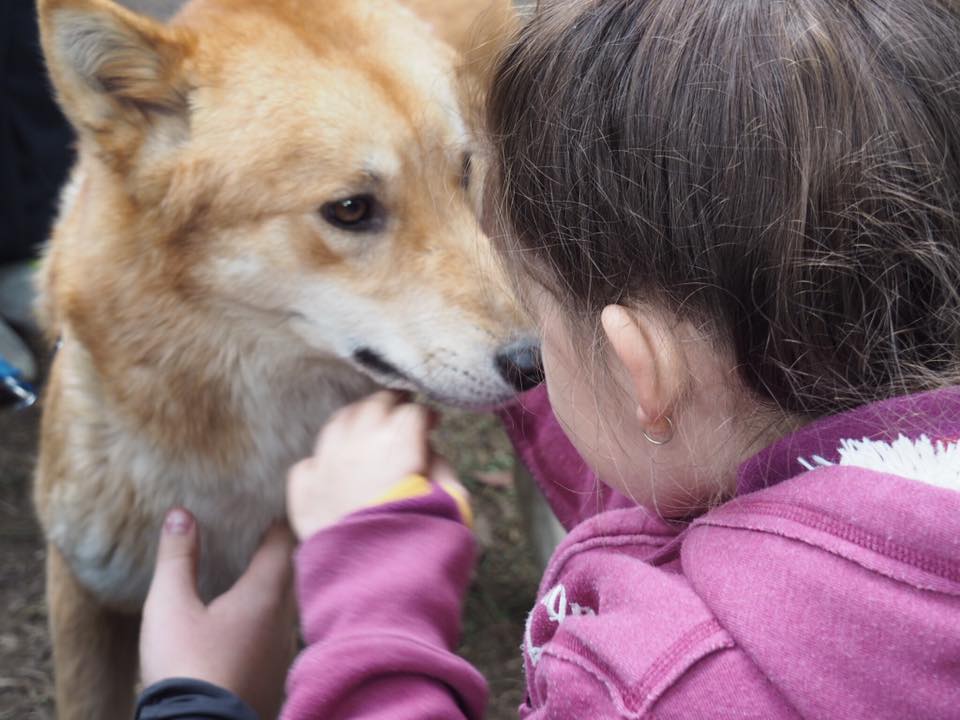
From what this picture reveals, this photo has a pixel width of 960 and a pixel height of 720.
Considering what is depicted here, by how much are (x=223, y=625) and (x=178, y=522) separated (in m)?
0.29

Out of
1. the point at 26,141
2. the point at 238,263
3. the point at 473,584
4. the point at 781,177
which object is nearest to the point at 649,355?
the point at 781,177

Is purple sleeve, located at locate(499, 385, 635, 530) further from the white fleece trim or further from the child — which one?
the white fleece trim

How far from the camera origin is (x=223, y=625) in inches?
66.6

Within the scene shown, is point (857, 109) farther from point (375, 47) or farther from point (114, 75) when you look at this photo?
point (114, 75)

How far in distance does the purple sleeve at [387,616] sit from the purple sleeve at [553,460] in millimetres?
544

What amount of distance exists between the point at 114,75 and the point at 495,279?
790 mm

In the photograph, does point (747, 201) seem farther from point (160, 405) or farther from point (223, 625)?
point (160, 405)

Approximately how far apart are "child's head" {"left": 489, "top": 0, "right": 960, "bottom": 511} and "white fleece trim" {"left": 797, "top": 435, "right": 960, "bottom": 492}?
0.08 m

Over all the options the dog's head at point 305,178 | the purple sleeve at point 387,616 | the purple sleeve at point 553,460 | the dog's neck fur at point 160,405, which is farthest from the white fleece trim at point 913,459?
the dog's neck fur at point 160,405

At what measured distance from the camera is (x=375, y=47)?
194 centimetres

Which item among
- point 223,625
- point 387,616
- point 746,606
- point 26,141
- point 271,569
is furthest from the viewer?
point 26,141

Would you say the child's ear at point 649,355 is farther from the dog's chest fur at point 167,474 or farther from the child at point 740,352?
the dog's chest fur at point 167,474

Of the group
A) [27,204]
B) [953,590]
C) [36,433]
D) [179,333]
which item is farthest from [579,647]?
[27,204]

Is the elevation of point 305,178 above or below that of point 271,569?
above
